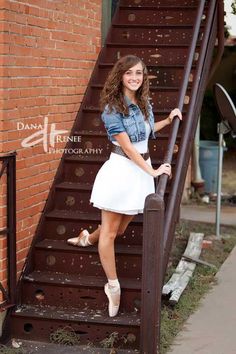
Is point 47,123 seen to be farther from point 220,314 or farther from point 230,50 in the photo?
point 230,50

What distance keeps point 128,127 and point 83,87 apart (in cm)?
188

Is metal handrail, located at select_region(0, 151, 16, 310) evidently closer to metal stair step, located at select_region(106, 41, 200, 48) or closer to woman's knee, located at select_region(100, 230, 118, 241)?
woman's knee, located at select_region(100, 230, 118, 241)

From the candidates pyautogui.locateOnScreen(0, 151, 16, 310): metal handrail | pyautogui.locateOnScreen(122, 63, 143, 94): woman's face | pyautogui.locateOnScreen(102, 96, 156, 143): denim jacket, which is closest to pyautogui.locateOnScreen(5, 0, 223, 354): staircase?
pyautogui.locateOnScreen(0, 151, 16, 310): metal handrail

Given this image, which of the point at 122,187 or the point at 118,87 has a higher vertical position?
the point at 118,87

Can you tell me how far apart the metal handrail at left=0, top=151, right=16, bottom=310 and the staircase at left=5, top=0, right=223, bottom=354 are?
0.14 metres

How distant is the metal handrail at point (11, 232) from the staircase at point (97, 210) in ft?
0.47

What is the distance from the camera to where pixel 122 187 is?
491 cm

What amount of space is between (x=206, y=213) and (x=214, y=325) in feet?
14.9

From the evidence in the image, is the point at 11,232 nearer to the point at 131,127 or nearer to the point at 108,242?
the point at 108,242

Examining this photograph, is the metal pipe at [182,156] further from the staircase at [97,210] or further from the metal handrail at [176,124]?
the metal handrail at [176,124]

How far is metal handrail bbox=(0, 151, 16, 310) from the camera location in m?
5.10

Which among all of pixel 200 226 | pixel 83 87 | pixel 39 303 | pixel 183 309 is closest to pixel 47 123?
pixel 83 87

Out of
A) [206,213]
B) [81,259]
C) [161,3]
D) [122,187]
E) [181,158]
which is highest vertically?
[161,3]

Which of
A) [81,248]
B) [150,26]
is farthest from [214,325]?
[150,26]
